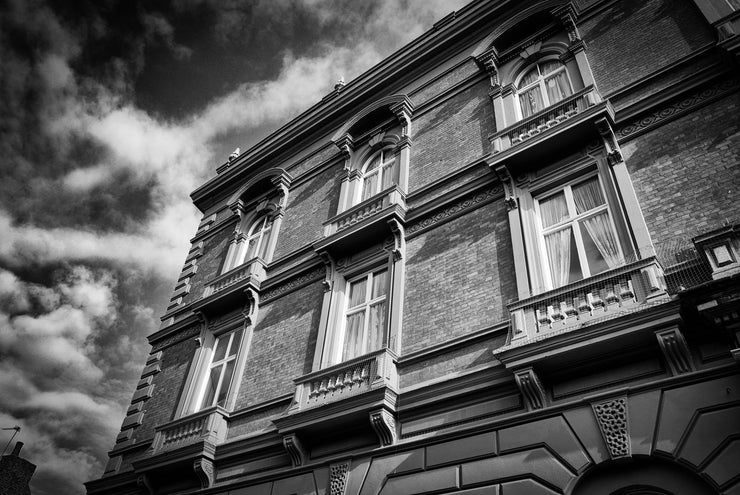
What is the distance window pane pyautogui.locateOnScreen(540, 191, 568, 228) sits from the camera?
11.3m

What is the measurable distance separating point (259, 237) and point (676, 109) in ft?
44.4

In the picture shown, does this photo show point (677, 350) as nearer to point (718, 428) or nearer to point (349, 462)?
point (718, 428)

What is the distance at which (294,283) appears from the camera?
52.0ft

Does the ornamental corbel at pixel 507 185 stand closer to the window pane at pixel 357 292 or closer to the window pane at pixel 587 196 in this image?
the window pane at pixel 587 196

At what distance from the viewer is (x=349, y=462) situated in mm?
10453

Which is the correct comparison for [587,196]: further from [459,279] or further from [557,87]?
[557,87]

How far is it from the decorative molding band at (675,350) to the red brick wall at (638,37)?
6.55m

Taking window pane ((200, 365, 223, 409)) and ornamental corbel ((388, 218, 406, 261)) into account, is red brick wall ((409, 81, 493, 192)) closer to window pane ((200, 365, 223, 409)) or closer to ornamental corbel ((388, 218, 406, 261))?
ornamental corbel ((388, 218, 406, 261))

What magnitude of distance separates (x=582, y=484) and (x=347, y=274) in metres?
7.98

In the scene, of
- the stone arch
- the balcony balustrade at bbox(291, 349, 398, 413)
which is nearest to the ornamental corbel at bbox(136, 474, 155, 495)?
the balcony balustrade at bbox(291, 349, 398, 413)

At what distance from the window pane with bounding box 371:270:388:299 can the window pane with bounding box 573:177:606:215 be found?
15.9 feet

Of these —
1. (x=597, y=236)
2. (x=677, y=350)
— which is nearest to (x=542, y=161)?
(x=597, y=236)

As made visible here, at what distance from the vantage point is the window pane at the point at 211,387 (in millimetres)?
15625

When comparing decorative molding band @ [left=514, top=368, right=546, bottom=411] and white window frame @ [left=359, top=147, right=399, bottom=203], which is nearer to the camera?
decorative molding band @ [left=514, top=368, right=546, bottom=411]
